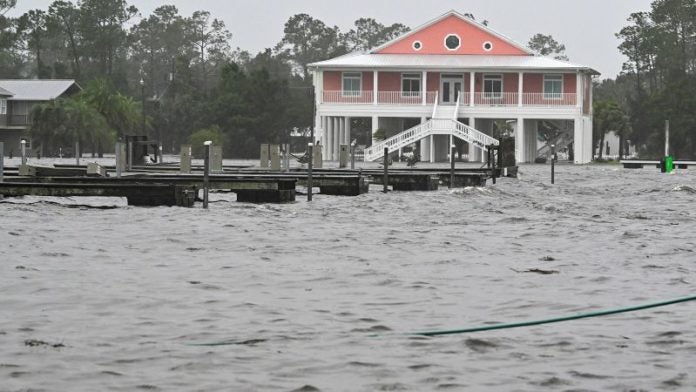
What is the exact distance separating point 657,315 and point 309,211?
16.0m

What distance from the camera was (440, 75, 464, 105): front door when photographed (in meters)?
76.5

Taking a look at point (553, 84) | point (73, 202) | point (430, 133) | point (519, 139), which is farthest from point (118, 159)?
point (553, 84)

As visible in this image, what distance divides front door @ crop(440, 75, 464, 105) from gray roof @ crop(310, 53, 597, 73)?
919mm

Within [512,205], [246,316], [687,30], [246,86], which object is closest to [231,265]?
[246,316]

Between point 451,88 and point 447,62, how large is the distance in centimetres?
147

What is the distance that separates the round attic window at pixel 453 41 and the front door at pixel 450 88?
3.20 meters

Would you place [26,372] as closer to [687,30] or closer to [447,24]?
[447,24]

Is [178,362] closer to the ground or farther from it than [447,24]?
closer to the ground

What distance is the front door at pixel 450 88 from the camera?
76.5 m

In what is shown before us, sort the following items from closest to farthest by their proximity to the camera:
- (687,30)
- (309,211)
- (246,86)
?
(309,211) → (246,86) → (687,30)

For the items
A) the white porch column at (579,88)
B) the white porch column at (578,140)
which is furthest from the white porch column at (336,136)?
the white porch column at (579,88)

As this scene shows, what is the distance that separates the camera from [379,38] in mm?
167875

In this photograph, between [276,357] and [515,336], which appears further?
[515,336]

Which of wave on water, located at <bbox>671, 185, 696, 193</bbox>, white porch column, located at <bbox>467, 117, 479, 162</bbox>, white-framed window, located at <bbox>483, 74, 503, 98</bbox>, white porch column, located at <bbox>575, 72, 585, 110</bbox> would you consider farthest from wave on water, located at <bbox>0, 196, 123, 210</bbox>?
white-framed window, located at <bbox>483, 74, 503, 98</bbox>
